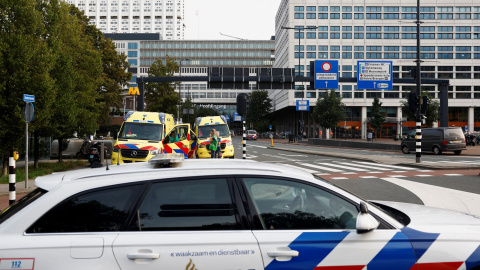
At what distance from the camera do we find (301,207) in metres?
3.12

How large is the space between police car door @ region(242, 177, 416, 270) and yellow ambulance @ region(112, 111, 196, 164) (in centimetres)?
1399

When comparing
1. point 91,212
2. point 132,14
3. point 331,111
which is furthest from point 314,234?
point 132,14

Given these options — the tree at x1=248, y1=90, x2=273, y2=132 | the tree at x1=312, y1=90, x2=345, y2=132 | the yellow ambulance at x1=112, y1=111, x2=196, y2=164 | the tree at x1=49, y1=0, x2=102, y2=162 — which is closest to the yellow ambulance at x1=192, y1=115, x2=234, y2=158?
the yellow ambulance at x1=112, y1=111, x2=196, y2=164

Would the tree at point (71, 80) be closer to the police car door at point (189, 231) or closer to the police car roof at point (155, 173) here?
the police car roof at point (155, 173)

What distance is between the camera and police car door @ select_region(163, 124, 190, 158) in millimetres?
18422

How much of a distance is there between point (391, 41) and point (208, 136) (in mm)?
61218

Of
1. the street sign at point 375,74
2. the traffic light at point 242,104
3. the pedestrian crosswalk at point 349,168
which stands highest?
the street sign at point 375,74

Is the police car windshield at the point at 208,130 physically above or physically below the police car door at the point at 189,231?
above

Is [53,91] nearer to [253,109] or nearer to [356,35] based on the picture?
[356,35]

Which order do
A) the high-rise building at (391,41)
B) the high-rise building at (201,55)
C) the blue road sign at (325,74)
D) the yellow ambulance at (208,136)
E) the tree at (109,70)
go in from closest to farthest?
the yellow ambulance at (208,136), the blue road sign at (325,74), the tree at (109,70), the high-rise building at (391,41), the high-rise building at (201,55)

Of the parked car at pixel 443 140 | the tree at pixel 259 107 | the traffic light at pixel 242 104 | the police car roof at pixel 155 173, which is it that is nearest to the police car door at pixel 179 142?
the traffic light at pixel 242 104

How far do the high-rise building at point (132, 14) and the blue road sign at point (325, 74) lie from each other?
134385 mm

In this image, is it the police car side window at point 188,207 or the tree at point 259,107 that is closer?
the police car side window at point 188,207

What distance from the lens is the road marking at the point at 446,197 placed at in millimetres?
8586
